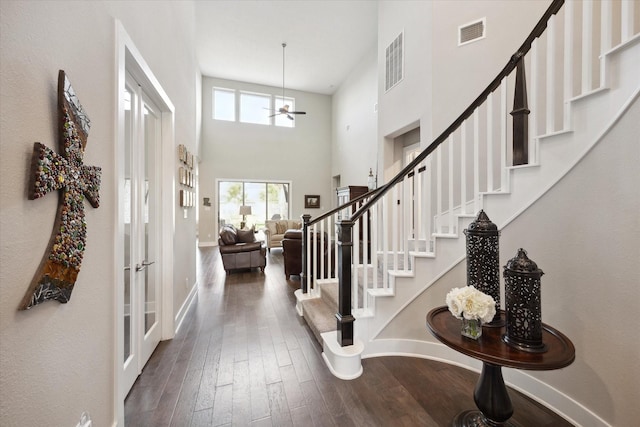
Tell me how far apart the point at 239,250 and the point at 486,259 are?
172 inches

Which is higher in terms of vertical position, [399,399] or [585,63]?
[585,63]

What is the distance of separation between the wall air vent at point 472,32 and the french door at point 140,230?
12.3 ft

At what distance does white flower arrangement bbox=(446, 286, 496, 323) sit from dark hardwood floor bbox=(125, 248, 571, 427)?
2.80 feet

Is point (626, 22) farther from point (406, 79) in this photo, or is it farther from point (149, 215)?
point (149, 215)

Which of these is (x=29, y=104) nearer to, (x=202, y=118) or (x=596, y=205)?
(x=596, y=205)

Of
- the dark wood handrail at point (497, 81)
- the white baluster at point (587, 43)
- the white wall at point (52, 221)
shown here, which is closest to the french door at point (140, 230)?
the white wall at point (52, 221)

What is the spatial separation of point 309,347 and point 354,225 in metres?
1.28

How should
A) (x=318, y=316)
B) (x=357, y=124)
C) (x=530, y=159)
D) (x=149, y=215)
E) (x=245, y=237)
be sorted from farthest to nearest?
(x=357, y=124) → (x=245, y=237) → (x=318, y=316) → (x=149, y=215) → (x=530, y=159)

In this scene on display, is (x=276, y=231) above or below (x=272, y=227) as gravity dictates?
below

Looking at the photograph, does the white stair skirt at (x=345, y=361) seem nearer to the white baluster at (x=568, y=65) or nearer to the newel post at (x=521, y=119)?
the newel post at (x=521, y=119)

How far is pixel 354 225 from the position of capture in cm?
213

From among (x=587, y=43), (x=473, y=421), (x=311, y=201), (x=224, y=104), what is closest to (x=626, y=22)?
(x=587, y=43)

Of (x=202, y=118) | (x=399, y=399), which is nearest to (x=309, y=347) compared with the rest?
(x=399, y=399)

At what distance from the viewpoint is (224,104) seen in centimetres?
899
